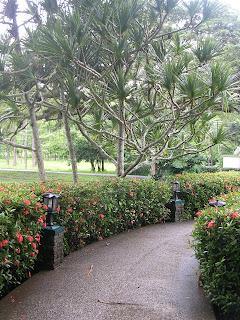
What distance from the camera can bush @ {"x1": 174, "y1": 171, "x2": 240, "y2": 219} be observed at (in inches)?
333

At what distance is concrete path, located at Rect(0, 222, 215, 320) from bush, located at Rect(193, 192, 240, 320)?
187 millimetres

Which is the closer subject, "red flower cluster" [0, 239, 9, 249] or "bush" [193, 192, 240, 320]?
"bush" [193, 192, 240, 320]

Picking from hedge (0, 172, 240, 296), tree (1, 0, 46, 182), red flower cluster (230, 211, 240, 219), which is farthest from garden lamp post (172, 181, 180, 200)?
red flower cluster (230, 211, 240, 219)

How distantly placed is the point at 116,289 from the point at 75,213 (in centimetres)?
155

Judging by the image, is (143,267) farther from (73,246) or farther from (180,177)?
(180,177)

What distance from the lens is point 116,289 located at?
3.69 m

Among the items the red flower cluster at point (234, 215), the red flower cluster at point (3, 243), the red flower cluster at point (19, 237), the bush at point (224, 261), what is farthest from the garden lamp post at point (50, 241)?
the red flower cluster at point (234, 215)

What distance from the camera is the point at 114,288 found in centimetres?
372

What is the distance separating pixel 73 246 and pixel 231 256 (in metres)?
2.55

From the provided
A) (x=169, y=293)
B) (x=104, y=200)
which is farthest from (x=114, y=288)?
(x=104, y=200)

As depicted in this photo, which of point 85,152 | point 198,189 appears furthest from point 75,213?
point 85,152

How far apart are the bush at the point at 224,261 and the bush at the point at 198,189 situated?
200 inches

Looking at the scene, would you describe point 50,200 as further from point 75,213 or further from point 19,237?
point 19,237

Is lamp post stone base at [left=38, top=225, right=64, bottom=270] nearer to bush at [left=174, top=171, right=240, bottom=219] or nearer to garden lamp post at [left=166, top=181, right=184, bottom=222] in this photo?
garden lamp post at [left=166, top=181, right=184, bottom=222]
